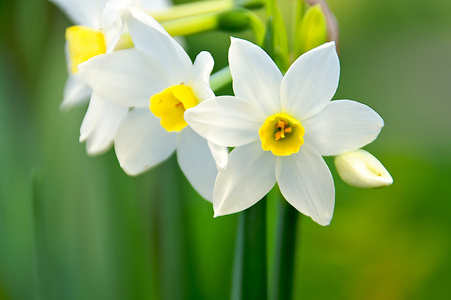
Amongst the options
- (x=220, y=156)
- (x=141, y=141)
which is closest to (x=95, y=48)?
(x=141, y=141)

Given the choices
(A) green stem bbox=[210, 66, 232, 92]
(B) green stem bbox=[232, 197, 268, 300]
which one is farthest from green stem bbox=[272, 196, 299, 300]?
(A) green stem bbox=[210, 66, 232, 92]

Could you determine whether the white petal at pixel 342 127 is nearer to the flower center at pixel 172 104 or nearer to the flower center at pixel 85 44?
the flower center at pixel 172 104

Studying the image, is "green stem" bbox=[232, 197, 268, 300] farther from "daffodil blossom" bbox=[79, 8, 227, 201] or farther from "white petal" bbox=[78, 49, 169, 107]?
"white petal" bbox=[78, 49, 169, 107]

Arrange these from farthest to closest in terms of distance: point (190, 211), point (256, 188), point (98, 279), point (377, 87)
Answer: point (377, 87) → point (190, 211) → point (98, 279) → point (256, 188)

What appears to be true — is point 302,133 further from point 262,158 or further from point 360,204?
point 360,204

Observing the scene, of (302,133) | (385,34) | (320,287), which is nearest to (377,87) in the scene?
(385,34)
